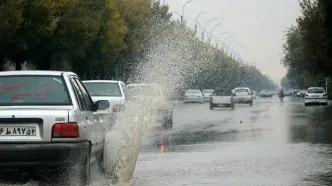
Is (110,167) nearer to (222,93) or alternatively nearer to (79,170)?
(79,170)

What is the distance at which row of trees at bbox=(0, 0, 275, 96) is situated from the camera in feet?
132

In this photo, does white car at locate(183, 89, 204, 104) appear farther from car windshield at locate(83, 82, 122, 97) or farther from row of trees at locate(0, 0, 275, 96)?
car windshield at locate(83, 82, 122, 97)

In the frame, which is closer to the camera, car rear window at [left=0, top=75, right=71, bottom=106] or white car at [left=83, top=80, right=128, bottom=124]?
car rear window at [left=0, top=75, right=71, bottom=106]

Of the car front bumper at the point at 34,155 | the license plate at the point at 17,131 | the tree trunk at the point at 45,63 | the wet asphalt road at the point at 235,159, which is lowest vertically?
the wet asphalt road at the point at 235,159

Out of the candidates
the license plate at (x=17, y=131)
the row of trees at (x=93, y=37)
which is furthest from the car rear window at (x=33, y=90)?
the row of trees at (x=93, y=37)

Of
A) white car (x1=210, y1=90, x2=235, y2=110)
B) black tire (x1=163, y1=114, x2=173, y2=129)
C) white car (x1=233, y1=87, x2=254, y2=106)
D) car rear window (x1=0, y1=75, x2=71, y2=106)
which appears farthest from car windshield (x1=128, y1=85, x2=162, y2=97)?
white car (x1=233, y1=87, x2=254, y2=106)

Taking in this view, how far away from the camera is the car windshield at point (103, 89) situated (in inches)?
808

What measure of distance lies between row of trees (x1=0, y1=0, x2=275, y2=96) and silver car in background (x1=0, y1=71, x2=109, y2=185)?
24.0 meters

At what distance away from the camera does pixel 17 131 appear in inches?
352

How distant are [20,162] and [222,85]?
12365 centimetres

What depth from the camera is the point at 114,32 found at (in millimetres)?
57406

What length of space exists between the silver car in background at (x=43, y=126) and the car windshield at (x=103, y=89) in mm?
10672

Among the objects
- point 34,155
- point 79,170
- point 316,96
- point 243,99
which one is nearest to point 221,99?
point 316,96

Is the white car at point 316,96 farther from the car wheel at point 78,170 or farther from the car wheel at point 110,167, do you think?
the car wheel at point 78,170
